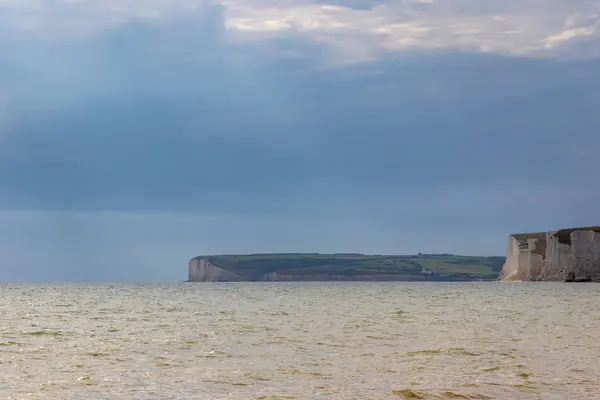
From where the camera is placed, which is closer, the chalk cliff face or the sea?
the sea

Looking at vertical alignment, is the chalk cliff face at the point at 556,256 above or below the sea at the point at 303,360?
above

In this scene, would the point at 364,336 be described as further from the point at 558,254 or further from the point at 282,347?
the point at 558,254

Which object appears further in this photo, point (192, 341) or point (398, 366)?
point (192, 341)

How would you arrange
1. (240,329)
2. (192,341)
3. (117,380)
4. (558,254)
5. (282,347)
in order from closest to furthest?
(117,380) → (282,347) → (192,341) → (240,329) → (558,254)

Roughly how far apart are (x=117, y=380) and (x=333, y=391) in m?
5.61

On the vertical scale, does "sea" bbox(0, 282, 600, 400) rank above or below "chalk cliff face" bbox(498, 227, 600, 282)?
below

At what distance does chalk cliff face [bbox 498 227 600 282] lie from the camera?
5497 inches

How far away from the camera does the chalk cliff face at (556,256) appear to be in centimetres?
13962

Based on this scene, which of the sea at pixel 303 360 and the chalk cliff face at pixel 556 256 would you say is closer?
the sea at pixel 303 360

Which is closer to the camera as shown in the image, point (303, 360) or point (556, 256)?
point (303, 360)

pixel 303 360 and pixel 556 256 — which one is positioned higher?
pixel 556 256

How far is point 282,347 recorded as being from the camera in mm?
30844

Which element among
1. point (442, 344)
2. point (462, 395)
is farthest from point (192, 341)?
point (462, 395)

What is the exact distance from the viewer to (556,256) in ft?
484
